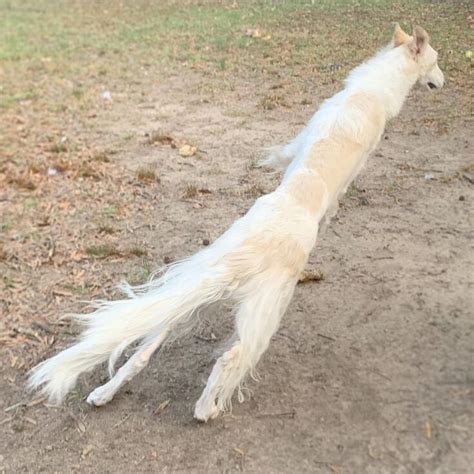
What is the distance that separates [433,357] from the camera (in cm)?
345

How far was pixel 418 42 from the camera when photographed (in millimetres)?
4434

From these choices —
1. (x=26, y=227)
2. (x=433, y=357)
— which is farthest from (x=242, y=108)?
(x=433, y=357)

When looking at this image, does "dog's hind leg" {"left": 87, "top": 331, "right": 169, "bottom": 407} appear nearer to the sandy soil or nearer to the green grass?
the sandy soil

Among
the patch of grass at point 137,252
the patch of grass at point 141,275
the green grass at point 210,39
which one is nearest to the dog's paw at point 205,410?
the patch of grass at point 141,275

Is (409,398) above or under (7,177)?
above

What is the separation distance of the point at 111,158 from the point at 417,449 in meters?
4.38

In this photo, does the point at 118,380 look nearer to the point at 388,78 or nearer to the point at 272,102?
the point at 388,78

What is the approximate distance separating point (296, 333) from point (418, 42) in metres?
2.22

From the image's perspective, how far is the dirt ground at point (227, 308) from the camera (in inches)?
116

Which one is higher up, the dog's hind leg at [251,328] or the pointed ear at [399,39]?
the pointed ear at [399,39]

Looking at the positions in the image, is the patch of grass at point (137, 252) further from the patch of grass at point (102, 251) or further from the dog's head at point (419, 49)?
the dog's head at point (419, 49)

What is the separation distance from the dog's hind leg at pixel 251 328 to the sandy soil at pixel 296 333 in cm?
22

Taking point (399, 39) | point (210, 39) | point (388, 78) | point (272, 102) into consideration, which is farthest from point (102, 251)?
point (210, 39)

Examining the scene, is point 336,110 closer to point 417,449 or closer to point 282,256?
point 282,256
